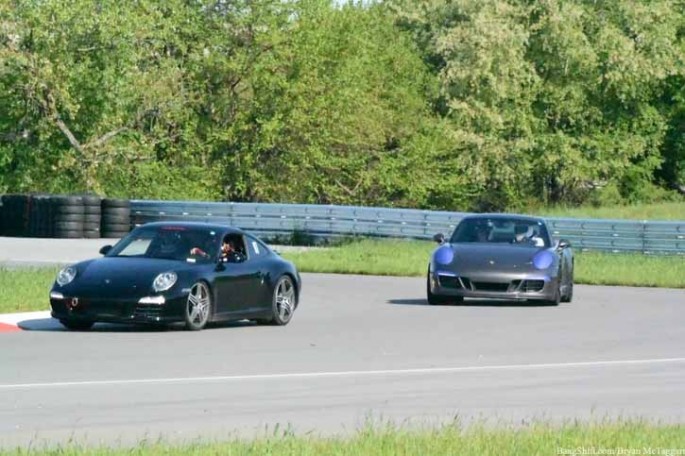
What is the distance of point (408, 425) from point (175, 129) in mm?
46483

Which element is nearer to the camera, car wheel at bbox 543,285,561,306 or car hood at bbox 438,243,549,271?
car hood at bbox 438,243,549,271

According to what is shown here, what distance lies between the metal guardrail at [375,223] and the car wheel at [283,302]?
17.9m

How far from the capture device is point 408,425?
34.6 ft

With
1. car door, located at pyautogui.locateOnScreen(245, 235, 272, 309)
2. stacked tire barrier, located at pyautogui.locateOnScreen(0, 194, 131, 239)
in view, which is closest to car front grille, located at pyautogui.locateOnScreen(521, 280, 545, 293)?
car door, located at pyautogui.locateOnScreen(245, 235, 272, 309)

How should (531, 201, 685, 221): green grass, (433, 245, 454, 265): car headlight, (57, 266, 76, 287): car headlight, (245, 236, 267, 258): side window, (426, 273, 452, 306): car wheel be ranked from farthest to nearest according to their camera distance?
(531, 201, 685, 221): green grass < (426, 273, 452, 306): car wheel < (433, 245, 454, 265): car headlight < (245, 236, 267, 258): side window < (57, 266, 76, 287): car headlight

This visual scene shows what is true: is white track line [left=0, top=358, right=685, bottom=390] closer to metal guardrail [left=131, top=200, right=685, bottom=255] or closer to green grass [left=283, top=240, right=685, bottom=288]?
green grass [left=283, top=240, right=685, bottom=288]

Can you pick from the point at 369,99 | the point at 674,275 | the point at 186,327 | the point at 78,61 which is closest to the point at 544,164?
the point at 369,99

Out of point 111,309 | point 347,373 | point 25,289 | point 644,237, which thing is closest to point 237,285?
point 111,309

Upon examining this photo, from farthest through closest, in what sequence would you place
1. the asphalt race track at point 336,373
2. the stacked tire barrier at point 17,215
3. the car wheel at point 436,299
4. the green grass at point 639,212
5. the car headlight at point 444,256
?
the green grass at point 639,212, the stacked tire barrier at point 17,215, the car wheel at point 436,299, the car headlight at point 444,256, the asphalt race track at point 336,373

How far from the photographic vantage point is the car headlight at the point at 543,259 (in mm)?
23891

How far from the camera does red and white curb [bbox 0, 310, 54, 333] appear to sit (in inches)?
738

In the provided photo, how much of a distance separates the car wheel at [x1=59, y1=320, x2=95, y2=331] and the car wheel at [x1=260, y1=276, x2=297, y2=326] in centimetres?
235

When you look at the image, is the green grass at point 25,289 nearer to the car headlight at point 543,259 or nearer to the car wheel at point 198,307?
the car wheel at point 198,307

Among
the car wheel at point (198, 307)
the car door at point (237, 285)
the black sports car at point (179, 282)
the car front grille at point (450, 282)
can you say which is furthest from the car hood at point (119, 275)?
the car front grille at point (450, 282)
